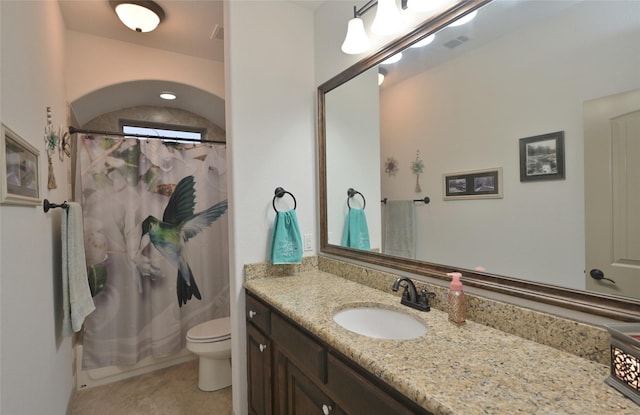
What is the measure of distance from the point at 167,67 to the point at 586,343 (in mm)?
3212

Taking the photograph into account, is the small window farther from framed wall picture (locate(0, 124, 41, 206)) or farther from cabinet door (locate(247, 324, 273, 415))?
cabinet door (locate(247, 324, 273, 415))

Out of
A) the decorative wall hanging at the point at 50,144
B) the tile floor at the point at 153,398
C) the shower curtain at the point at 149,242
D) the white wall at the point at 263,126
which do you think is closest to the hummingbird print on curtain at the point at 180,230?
the shower curtain at the point at 149,242

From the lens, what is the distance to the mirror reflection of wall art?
3.12 ft

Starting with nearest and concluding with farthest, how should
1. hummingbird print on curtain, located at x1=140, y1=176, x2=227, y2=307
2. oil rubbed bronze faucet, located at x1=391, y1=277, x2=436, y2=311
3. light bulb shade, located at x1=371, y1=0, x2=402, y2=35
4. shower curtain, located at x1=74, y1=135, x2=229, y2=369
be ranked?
1. oil rubbed bronze faucet, located at x1=391, y1=277, x2=436, y2=311
2. light bulb shade, located at x1=371, y1=0, x2=402, y2=35
3. shower curtain, located at x1=74, y1=135, x2=229, y2=369
4. hummingbird print on curtain, located at x1=140, y1=176, x2=227, y2=307

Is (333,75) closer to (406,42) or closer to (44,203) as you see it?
(406,42)

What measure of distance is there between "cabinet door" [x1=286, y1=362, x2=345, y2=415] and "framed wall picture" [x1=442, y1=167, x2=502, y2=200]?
0.92 meters

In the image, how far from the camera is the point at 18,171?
1127 mm

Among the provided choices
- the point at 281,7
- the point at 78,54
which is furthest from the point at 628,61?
the point at 78,54

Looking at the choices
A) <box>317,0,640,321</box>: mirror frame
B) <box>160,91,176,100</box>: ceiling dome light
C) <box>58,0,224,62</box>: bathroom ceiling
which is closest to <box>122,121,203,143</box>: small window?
<box>160,91,176,100</box>: ceiling dome light

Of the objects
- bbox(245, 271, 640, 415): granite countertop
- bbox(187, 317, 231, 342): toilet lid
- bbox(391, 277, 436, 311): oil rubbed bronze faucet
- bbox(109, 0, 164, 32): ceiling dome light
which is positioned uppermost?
bbox(109, 0, 164, 32): ceiling dome light

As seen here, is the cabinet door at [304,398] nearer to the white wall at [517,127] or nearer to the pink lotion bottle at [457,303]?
the pink lotion bottle at [457,303]

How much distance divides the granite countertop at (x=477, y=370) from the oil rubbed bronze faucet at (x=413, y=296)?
0.14 ft

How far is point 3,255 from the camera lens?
97 cm

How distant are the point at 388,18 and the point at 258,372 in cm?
187
